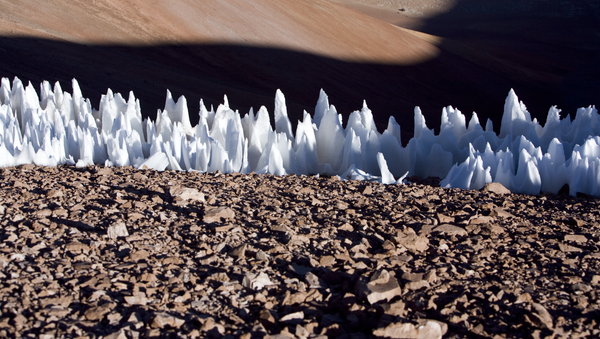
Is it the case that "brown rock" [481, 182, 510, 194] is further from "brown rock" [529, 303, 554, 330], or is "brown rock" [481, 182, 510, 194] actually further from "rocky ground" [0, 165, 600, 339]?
"brown rock" [529, 303, 554, 330]

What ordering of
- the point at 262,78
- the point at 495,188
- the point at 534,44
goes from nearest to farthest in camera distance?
1. the point at 495,188
2. the point at 262,78
3. the point at 534,44

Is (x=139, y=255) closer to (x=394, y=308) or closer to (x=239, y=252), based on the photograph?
(x=239, y=252)

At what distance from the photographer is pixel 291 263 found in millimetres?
2170

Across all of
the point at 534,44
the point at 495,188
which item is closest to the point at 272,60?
the point at 495,188

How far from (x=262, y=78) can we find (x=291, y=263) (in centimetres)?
1284

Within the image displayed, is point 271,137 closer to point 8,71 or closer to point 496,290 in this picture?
point 496,290

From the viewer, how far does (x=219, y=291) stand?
1.90 metres

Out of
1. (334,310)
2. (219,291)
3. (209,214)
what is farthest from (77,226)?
(334,310)

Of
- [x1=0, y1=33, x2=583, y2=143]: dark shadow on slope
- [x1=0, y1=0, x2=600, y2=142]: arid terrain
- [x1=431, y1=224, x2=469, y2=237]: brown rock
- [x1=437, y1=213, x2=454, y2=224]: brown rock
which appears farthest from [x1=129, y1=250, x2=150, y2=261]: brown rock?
[x1=0, y1=0, x2=600, y2=142]: arid terrain

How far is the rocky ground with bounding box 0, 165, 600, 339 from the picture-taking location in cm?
171

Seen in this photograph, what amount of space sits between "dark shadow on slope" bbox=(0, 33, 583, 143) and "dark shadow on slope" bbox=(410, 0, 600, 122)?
0.45 metres

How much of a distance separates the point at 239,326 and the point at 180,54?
44.2ft

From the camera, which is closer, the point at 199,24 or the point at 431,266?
the point at 431,266

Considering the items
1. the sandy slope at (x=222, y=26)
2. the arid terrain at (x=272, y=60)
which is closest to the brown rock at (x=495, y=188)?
the arid terrain at (x=272, y=60)
